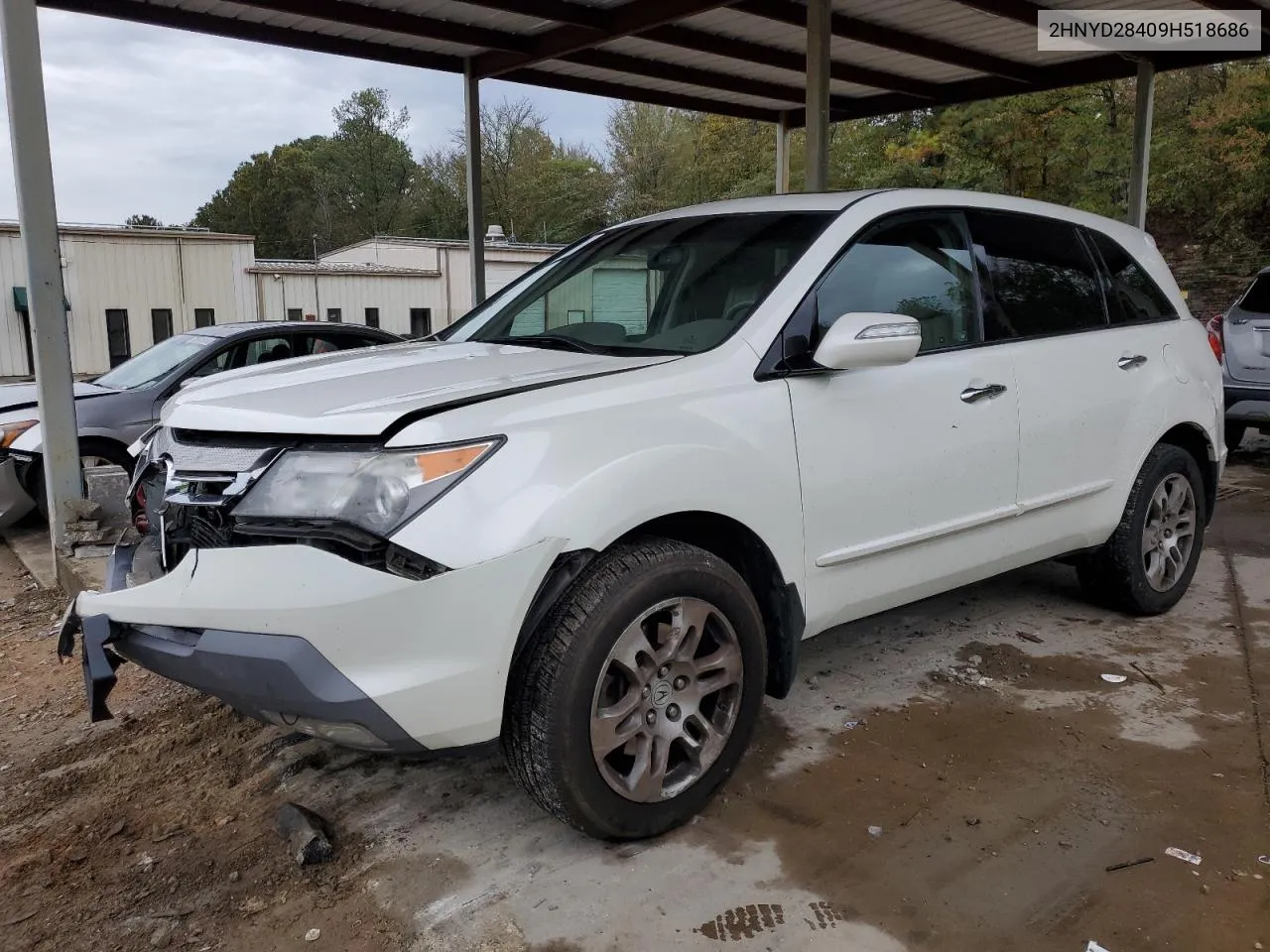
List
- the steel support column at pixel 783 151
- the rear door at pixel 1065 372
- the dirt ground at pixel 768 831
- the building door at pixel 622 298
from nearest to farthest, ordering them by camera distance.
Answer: the dirt ground at pixel 768 831 < the building door at pixel 622 298 < the rear door at pixel 1065 372 < the steel support column at pixel 783 151

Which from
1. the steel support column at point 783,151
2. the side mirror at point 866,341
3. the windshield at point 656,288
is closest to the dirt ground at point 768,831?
the side mirror at point 866,341

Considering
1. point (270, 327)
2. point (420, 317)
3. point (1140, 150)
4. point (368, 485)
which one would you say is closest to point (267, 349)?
point (270, 327)

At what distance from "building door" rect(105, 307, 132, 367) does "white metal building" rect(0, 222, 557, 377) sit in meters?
0.02

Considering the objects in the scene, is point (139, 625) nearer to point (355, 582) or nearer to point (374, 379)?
point (355, 582)

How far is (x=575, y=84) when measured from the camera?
10.5 metres

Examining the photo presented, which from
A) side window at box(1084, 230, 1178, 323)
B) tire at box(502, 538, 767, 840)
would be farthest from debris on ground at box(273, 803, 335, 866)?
side window at box(1084, 230, 1178, 323)

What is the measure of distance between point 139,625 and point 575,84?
910 cm

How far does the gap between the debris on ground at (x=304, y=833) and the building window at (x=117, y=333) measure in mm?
26352

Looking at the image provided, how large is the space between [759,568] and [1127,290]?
8.41 feet

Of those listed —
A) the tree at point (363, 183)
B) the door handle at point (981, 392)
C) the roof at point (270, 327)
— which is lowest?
the door handle at point (981, 392)

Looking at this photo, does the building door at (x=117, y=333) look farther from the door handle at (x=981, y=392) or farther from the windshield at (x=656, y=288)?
the door handle at (x=981, y=392)

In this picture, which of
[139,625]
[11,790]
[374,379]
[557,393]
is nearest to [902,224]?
[557,393]

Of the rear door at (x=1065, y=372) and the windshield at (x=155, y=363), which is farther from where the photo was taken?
the windshield at (x=155, y=363)

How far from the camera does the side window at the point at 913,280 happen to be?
3297 mm
